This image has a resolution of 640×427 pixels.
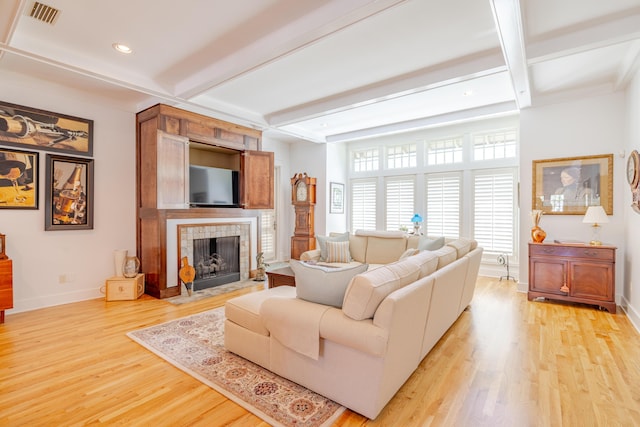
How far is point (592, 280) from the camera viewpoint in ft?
12.6

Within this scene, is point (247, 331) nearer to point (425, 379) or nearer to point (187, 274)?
point (425, 379)

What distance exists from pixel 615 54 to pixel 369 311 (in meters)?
3.99

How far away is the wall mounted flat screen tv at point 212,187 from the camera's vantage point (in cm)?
489

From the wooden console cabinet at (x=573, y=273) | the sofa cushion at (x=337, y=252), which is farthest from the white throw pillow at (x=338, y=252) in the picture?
the wooden console cabinet at (x=573, y=273)

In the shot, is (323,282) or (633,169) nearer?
(323,282)

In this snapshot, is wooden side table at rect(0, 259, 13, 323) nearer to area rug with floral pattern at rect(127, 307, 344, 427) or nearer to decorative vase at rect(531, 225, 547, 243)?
area rug with floral pattern at rect(127, 307, 344, 427)

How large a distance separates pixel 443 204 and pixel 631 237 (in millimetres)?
2814

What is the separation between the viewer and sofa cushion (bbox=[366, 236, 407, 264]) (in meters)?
4.86

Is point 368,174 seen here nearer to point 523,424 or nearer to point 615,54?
point 615,54

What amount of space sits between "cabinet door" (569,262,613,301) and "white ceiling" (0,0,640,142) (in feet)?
7.49

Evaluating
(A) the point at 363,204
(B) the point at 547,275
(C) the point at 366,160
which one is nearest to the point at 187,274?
(A) the point at 363,204

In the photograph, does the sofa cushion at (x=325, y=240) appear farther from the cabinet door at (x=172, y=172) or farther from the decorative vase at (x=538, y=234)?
the decorative vase at (x=538, y=234)

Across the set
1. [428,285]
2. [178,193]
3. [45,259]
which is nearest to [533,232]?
[428,285]

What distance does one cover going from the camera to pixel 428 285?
86.4 inches
